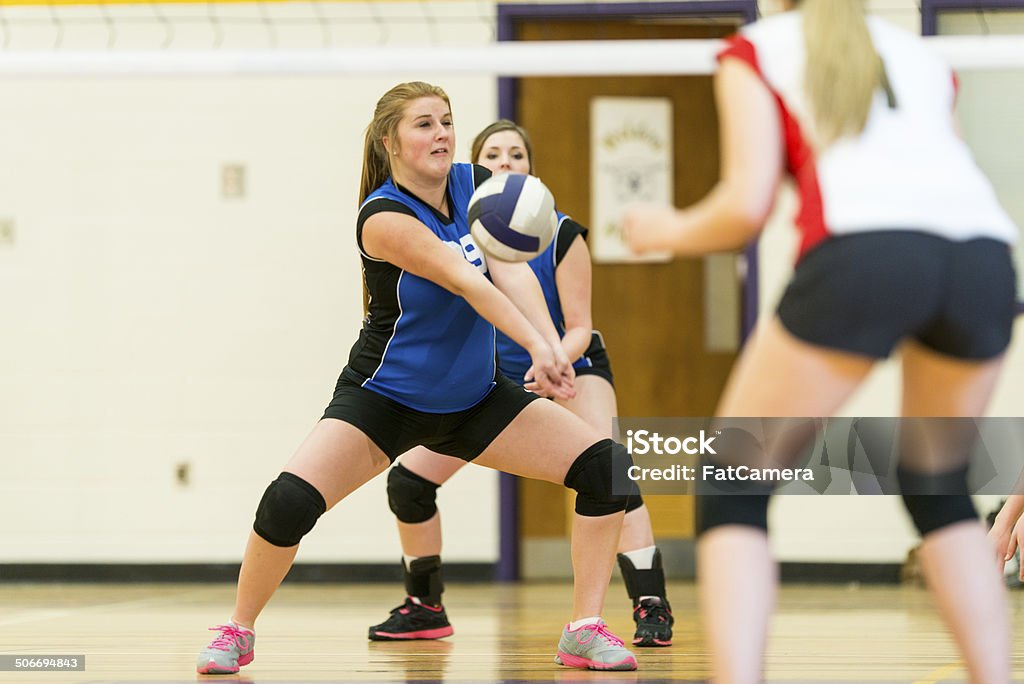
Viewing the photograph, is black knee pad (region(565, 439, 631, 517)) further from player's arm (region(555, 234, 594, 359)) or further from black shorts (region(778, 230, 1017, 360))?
black shorts (region(778, 230, 1017, 360))

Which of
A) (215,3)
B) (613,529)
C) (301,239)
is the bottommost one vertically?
(613,529)

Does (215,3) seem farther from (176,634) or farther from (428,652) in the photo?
(428,652)

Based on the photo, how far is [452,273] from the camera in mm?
3221

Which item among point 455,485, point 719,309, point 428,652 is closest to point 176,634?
point 428,652

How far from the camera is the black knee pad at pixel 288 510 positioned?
325cm

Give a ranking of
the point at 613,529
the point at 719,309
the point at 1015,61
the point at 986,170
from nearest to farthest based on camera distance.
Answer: the point at 613,529, the point at 1015,61, the point at 986,170, the point at 719,309

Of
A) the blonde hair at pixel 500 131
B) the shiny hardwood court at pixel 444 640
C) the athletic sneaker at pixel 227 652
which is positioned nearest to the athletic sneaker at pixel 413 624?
the shiny hardwood court at pixel 444 640

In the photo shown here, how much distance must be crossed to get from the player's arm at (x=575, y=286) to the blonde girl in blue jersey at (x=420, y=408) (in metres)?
0.53

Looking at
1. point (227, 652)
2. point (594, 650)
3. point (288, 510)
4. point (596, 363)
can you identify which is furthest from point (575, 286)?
point (227, 652)

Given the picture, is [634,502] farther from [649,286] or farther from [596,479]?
[649,286]

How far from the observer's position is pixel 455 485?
6.93 meters

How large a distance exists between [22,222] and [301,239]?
1.49 metres

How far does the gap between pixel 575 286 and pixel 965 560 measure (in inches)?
82.8

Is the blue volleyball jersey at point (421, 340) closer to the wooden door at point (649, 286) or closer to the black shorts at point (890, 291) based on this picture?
the black shorts at point (890, 291)
